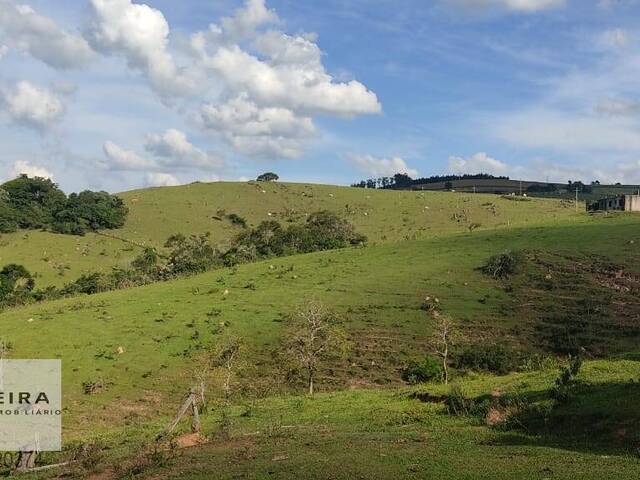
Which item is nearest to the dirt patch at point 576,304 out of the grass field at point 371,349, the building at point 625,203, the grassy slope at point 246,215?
the grass field at point 371,349

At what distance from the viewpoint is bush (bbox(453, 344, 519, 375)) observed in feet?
116

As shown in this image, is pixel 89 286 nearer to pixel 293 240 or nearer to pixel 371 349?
pixel 293 240

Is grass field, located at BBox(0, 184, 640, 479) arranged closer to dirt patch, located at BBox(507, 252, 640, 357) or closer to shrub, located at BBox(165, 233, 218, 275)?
dirt patch, located at BBox(507, 252, 640, 357)

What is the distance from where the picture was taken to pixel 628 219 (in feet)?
224

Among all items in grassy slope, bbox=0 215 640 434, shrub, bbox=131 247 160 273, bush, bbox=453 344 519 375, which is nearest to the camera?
bush, bbox=453 344 519 375

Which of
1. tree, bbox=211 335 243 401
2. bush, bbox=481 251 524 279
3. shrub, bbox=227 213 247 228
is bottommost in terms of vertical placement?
tree, bbox=211 335 243 401

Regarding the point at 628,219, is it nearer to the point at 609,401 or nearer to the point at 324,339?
the point at 324,339

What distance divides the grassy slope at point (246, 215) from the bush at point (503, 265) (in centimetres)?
2215

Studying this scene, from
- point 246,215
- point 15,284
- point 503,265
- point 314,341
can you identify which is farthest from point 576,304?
point 246,215

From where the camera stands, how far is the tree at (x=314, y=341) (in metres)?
35.3

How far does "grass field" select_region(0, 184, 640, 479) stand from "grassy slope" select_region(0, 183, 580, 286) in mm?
1480

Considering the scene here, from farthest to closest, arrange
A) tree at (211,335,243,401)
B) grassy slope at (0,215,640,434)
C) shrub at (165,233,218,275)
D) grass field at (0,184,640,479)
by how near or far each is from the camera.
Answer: shrub at (165,233,218,275)
tree at (211,335,243,401)
grassy slope at (0,215,640,434)
grass field at (0,184,640,479)

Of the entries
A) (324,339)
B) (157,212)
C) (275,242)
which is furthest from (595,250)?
(157,212)

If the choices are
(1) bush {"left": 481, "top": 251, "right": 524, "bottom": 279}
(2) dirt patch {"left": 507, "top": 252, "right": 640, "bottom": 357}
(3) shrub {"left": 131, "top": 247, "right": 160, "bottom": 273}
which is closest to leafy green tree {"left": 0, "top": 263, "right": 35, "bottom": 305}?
(3) shrub {"left": 131, "top": 247, "right": 160, "bottom": 273}
